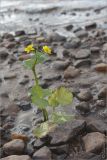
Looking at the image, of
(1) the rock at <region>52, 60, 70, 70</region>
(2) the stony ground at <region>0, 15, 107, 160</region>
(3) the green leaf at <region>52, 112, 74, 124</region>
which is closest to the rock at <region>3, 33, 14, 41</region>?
(2) the stony ground at <region>0, 15, 107, 160</region>

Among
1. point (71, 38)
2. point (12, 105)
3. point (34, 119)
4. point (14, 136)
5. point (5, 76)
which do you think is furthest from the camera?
point (71, 38)

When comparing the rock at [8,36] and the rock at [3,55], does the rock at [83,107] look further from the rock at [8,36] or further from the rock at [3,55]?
the rock at [8,36]

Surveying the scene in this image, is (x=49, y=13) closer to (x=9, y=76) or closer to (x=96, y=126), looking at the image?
(x=9, y=76)

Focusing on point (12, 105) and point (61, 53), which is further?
point (61, 53)

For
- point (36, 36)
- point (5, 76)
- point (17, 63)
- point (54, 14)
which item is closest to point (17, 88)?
point (5, 76)

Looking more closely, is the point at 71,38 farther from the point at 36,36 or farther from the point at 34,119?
the point at 34,119
